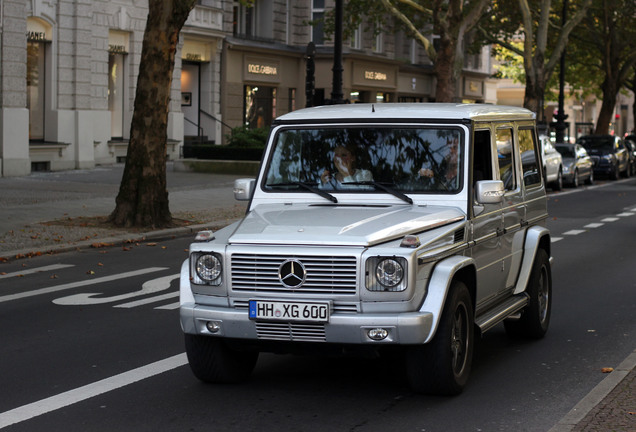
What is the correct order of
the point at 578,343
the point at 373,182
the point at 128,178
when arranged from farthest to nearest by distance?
1. the point at 128,178
2. the point at 578,343
3. the point at 373,182

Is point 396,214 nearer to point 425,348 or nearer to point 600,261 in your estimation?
point 425,348

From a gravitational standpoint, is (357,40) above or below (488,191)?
above

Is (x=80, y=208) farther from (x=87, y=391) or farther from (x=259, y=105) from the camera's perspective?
(x=259, y=105)

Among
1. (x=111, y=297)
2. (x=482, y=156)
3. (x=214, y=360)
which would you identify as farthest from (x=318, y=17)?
(x=214, y=360)

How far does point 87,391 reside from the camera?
7.18 metres

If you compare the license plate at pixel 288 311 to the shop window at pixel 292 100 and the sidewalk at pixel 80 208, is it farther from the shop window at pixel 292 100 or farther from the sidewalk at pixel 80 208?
the shop window at pixel 292 100

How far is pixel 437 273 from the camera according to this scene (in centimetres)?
675

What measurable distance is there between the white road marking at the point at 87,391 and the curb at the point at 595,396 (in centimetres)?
279

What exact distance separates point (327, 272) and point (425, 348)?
29.1 inches

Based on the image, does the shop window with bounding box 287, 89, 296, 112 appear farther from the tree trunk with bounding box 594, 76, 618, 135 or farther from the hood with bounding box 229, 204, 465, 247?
the hood with bounding box 229, 204, 465, 247

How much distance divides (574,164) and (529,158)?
1067 inches

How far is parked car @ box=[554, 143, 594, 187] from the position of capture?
35.5 m

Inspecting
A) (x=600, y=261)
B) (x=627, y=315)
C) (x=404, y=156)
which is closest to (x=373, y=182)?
(x=404, y=156)

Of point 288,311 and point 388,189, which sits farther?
point 388,189
